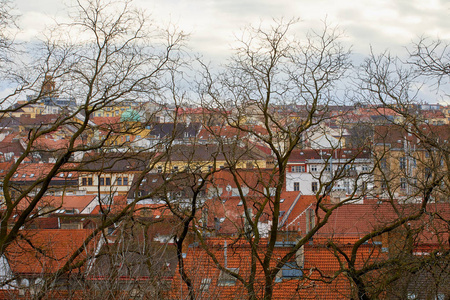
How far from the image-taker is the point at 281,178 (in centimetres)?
876

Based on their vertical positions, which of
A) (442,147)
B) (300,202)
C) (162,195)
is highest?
(442,147)

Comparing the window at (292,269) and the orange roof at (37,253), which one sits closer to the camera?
the orange roof at (37,253)

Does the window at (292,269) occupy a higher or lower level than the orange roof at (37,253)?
lower

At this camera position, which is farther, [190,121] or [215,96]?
[190,121]

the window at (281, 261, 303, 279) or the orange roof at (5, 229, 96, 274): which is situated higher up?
the orange roof at (5, 229, 96, 274)

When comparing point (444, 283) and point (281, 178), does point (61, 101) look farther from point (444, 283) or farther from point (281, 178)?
point (444, 283)

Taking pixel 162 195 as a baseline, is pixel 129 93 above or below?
above

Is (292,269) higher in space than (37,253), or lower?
lower

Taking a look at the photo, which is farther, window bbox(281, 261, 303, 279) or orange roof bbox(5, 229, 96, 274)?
window bbox(281, 261, 303, 279)

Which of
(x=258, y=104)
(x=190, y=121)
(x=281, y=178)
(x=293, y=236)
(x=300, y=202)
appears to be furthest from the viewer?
(x=300, y=202)

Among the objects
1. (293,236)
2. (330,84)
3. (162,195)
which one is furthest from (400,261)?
(293,236)

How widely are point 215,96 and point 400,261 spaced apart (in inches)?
161

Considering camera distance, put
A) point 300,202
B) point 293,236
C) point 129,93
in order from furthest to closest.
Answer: point 300,202 < point 293,236 < point 129,93

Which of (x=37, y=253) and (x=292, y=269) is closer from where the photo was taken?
(x=37, y=253)
